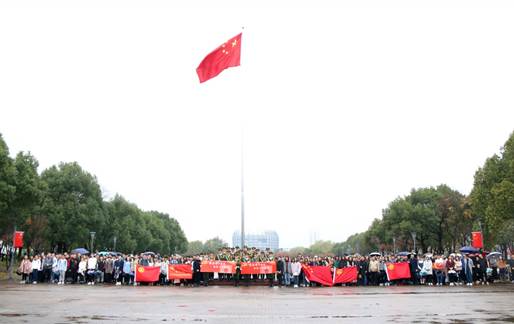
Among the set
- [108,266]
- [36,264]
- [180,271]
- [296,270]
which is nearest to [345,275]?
[296,270]

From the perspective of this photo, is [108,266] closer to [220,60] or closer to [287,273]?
[287,273]

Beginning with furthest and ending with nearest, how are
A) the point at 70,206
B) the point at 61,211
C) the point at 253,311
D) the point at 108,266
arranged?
the point at 70,206, the point at 61,211, the point at 108,266, the point at 253,311

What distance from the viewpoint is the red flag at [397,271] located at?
3077 cm

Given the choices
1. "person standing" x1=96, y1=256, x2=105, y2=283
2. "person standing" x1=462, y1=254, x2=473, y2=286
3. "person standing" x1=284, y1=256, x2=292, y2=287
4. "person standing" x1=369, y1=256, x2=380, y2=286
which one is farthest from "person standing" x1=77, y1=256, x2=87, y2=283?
"person standing" x1=462, y1=254, x2=473, y2=286

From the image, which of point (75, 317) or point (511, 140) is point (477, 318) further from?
point (511, 140)

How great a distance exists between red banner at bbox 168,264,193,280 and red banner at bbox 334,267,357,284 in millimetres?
8780

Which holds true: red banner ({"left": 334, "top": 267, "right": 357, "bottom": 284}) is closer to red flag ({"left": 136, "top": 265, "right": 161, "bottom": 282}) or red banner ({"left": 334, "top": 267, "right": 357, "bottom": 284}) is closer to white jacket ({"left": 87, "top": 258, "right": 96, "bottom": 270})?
red flag ({"left": 136, "top": 265, "right": 161, "bottom": 282})

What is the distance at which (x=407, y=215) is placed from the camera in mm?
86125

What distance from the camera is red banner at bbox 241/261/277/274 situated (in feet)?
97.6

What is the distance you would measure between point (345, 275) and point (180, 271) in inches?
393

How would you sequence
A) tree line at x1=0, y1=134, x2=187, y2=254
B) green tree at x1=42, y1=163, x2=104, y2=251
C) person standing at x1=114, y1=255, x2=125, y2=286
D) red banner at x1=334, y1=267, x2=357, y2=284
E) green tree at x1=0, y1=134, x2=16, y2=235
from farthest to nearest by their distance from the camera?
green tree at x1=42, y1=163, x2=104, y2=251 → tree line at x1=0, y1=134, x2=187, y2=254 → green tree at x1=0, y1=134, x2=16, y2=235 → person standing at x1=114, y1=255, x2=125, y2=286 → red banner at x1=334, y1=267, x2=357, y2=284

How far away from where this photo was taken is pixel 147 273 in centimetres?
3028

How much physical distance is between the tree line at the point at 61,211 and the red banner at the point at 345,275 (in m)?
27.8

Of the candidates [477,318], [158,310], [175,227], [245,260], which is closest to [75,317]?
[158,310]
